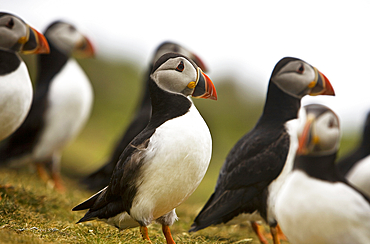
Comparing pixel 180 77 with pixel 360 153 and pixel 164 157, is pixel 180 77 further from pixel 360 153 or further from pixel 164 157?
pixel 360 153

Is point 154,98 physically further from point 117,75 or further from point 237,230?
point 117,75

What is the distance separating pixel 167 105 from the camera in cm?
297

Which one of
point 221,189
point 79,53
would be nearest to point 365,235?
point 221,189

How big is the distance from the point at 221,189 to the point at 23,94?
2.10 metres

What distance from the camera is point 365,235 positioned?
9.03 feet

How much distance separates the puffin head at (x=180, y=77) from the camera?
2926 millimetres

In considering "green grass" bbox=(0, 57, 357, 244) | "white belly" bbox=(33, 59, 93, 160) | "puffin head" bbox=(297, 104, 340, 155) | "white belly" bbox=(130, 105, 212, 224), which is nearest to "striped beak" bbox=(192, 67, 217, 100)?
"white belly" bbox=(130, 105, 212, 224)

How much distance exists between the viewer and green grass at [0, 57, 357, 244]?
3.18m

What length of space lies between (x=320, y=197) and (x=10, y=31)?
126 inches

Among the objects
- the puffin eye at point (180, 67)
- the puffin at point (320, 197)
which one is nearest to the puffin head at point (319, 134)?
the puffin at point (320, 197)

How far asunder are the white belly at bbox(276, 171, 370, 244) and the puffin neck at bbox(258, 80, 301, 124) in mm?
942

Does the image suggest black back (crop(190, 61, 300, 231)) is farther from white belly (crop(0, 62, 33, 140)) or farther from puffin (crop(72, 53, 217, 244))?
white belly (crop(0, 62, 33, 140))

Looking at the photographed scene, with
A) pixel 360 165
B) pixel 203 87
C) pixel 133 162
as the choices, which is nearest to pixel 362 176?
pixel 360 165

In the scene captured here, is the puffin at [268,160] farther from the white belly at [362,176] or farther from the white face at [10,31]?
the white face at [10,31]
